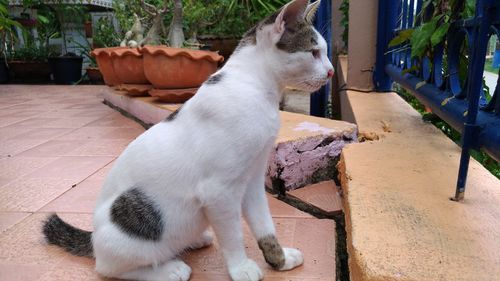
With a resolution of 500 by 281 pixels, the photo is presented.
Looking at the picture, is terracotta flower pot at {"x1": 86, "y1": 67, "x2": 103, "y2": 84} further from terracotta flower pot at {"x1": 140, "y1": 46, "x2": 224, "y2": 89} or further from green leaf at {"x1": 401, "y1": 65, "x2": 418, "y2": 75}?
green leaf at {"x1": 401, "y1": 65, "x2": 418, "y2": 75}

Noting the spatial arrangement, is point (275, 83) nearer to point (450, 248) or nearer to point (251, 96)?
point (251, 96)

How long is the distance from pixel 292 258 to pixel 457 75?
976 mm

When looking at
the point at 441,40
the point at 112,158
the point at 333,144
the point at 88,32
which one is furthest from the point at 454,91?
the point at 88,32

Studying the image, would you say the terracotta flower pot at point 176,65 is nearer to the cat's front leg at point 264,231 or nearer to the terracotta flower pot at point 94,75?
the cat's front leg at point 264,231

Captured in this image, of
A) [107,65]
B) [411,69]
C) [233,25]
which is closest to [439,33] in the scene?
[411,69]

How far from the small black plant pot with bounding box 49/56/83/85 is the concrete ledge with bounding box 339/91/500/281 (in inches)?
→ 244

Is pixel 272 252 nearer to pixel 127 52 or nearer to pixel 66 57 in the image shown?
pixel 127 52

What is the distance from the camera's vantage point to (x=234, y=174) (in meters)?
1.09

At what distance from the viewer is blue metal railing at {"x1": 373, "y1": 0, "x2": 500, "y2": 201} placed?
1.13m

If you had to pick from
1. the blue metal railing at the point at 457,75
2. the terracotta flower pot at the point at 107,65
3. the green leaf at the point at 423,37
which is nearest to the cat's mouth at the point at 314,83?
the blue metal railing at the point at 457,75

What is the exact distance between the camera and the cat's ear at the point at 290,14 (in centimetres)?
109

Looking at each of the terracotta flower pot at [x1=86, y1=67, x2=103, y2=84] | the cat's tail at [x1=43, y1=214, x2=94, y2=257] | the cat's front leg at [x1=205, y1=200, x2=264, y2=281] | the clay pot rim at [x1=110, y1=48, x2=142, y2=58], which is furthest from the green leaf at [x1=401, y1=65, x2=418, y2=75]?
the terracotta flower pot at [x1=86, y1=67, x2=103, y2=84]

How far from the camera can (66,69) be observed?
6762 mm

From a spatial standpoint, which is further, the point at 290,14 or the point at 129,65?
the point at 129,65
